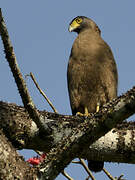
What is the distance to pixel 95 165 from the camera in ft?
10.8

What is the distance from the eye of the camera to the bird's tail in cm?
328

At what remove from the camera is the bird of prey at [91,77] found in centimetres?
489

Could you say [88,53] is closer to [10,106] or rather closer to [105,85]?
[105,85]

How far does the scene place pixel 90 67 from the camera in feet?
16.0

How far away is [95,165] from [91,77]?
176 centimetres

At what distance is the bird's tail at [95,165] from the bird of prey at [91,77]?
1.61 meters

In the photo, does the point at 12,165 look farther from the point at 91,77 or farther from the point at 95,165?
the point at 91,77

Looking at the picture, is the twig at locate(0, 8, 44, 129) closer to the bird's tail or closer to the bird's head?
the bird's tail

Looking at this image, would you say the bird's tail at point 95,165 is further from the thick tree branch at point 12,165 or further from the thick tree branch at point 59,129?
the thick tree branch at point 12,165

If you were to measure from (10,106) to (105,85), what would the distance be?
2156mm

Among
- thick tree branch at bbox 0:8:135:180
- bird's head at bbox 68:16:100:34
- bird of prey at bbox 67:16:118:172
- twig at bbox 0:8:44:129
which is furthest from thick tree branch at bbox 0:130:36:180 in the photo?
bird's head at bbox 68:16:100:34

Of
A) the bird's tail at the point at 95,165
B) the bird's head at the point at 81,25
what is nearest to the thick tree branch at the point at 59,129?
the bird's tail at the point at 95,165

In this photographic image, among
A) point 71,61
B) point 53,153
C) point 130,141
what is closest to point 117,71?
point 71,61

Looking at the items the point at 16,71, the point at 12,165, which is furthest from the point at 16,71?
the point at 12,165
